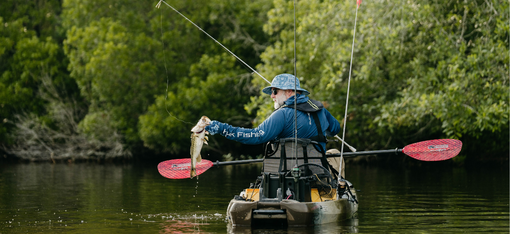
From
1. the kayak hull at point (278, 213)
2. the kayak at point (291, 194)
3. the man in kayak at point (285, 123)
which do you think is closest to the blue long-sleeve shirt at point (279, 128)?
the man in kayak at point (285, 123)

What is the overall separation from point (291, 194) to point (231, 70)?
59.6 feet

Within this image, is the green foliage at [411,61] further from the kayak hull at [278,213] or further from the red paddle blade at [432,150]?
the kayak hull at [278,213]

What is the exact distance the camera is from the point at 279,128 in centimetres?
711

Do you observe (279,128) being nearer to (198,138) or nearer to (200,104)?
(198,138)

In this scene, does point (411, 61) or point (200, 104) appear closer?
point (411, 61)

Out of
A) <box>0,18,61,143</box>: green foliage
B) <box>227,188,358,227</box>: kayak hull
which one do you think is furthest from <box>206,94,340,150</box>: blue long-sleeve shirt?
Answer: <box>0,18,61,143</box>: green foliage

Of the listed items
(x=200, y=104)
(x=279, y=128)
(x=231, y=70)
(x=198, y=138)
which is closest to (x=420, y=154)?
(x=279, y=128)

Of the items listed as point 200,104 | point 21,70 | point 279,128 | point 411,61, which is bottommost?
point 279,128

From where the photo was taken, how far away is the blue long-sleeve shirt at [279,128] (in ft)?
22.7

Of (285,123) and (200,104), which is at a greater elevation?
(200,104)

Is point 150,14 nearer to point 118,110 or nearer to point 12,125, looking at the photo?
point 118,110

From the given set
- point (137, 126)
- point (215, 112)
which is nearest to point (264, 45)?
point (215, 112)

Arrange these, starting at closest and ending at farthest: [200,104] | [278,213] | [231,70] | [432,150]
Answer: [278,213], [432,150], [200,104], [231,70]

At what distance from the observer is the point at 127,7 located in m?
26.8
